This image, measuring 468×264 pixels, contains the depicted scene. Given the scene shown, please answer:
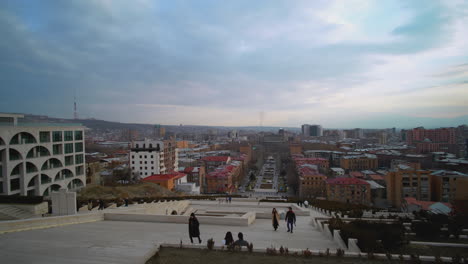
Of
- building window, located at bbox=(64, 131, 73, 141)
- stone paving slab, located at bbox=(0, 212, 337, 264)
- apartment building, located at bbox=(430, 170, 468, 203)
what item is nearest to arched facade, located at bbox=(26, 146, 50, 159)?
building window, located at bbox=(64, 131, 73, 141)

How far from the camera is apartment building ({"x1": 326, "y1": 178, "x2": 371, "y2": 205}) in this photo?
34.9 meters

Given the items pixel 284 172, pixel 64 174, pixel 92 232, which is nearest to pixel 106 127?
pixel 284 172

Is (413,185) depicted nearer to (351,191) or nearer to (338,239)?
(351,191)

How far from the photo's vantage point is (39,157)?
20422mm

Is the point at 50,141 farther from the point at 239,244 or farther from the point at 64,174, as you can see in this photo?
the point at 239,244

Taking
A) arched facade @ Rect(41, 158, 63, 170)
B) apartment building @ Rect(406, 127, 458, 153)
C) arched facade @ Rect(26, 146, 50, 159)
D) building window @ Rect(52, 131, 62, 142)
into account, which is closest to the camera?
arched facade @ Rect(26, 146, 50, 159)

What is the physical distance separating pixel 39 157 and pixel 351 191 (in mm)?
32205

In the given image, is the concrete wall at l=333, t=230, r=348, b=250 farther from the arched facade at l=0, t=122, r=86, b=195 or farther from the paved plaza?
the arched facade at l=0, t=122, r=86, b=195

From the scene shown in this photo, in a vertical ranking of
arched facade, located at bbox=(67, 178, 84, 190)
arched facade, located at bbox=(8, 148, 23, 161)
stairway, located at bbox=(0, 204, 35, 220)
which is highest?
arched facade, located at bbox=(8, 148, 23, 161)

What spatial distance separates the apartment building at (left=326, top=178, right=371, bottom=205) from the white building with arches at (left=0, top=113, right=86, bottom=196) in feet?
91.3

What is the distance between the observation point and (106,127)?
15750 centimetres

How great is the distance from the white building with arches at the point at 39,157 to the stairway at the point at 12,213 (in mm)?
9657

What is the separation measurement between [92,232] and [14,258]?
2.27 meters

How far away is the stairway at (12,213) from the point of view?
9.48 m
